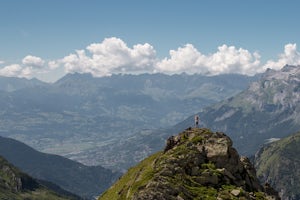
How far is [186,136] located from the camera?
140 metres

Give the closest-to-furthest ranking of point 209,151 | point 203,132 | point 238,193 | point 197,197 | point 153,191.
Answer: point 153,191 < point 197,197 < point 238,193 < point 209,151 < point 203,132

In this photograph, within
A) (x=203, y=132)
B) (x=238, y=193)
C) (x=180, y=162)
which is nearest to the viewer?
(x=238, y=193)

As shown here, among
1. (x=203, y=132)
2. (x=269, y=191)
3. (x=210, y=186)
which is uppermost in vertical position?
(x=203, y=132)

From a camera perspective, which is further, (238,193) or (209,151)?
(209,151)

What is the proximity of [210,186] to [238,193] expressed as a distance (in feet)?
21.7

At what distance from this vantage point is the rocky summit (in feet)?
305

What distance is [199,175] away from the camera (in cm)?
10850

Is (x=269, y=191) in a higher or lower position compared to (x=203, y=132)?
lower

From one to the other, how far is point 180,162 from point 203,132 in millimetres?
28469

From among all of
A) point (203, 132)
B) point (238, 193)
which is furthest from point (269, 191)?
point (238, 193)

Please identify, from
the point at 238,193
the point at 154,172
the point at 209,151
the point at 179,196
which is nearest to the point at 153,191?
the point at 179,196

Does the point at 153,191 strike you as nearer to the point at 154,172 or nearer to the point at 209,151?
the point at 154,172

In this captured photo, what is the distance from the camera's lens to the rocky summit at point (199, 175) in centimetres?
9306

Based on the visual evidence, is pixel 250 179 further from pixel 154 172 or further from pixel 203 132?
pixel 154 172
